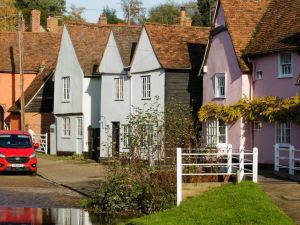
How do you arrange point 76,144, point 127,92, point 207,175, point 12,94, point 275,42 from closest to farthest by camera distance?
point 207,175
point 275,42
point 127,92
point 76,144
point 12,94

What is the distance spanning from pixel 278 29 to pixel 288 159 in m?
7.12

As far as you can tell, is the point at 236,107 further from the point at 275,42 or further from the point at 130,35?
the point at 130,35

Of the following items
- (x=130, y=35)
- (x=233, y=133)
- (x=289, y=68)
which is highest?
(x=130, y=35)

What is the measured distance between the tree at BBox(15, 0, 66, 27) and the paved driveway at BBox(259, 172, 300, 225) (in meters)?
72.8

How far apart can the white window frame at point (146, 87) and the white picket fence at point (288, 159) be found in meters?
11.4

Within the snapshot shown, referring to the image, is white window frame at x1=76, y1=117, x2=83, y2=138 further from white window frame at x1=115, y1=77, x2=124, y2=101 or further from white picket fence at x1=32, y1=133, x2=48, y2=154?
white window frame at x1=115, y1=77, x2=124, y2=101

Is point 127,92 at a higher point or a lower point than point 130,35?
lower

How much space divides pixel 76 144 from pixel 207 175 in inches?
1053

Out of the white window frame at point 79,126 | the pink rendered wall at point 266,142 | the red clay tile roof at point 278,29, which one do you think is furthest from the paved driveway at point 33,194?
the white window frame at point 79,126

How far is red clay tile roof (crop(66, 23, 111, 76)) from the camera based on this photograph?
44656 mm

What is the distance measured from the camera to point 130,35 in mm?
42188

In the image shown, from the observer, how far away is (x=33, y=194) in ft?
79.0

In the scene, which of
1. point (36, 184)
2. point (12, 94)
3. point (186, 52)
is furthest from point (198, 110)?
point (12, 94)

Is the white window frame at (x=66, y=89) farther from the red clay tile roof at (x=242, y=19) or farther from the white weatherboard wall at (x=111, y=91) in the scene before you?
the red clay tile roof at (x=242, y=19)
